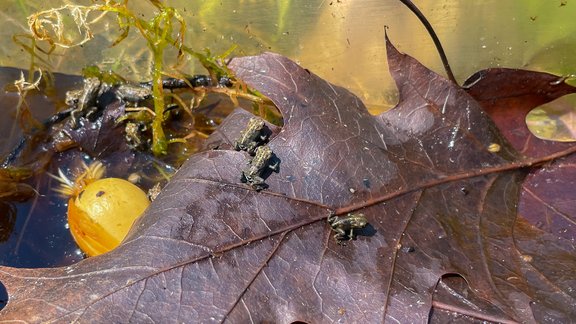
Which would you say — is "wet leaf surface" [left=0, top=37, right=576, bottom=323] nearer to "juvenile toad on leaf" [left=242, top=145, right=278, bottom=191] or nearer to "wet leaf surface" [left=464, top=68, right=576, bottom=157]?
"juvenile toad on leaf" [left=242, top=145, right=278, bottom=191]

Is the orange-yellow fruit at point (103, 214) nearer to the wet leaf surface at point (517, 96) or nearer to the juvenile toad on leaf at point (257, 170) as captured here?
the juvenile toad on leaf at point (257, 170)

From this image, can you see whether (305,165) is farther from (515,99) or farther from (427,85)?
(515,99)

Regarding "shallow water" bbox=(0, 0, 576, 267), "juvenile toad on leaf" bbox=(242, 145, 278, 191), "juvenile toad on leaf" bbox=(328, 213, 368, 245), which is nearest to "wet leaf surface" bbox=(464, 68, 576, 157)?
"shallow water" bbox=(0, 0, 576, 267)

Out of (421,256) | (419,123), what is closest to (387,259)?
(421,256)

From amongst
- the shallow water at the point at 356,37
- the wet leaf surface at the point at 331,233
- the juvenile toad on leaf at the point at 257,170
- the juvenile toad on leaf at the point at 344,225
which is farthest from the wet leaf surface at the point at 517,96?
the juvenile toad on leaf at the point at 257,170

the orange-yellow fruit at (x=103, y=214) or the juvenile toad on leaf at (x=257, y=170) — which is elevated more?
the juvenile toad on leaf at (x=257, y=170)
